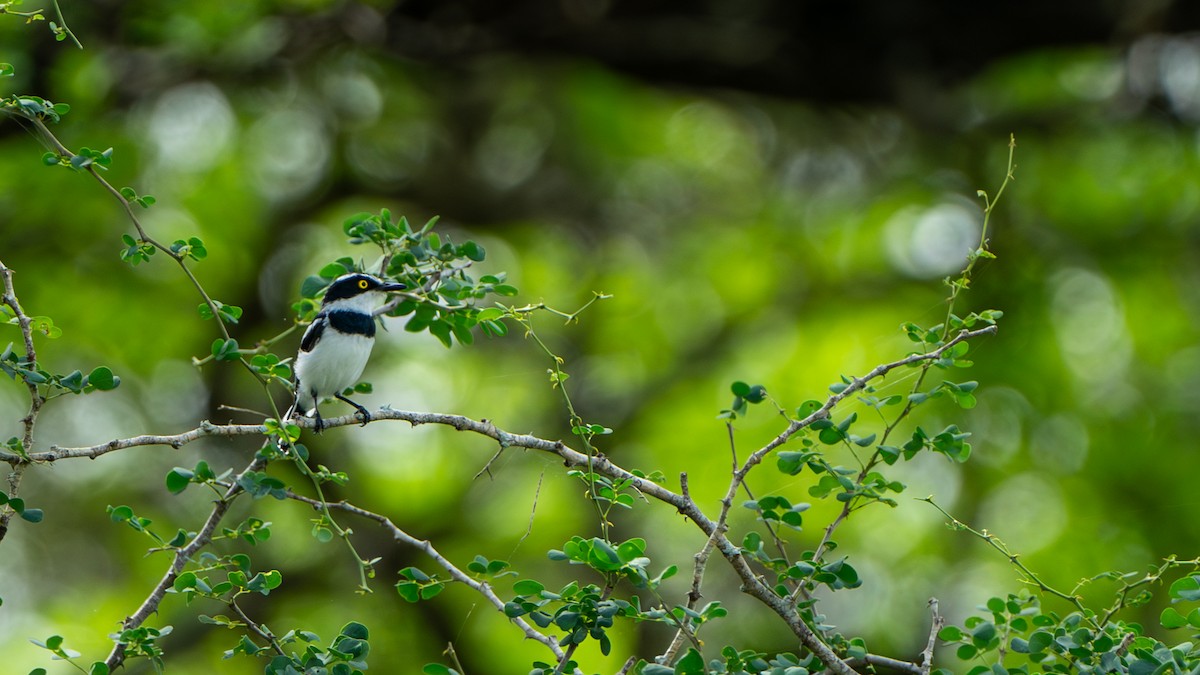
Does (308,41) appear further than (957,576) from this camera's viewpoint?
No

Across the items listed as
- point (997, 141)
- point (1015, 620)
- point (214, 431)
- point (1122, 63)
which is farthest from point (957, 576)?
point (214, 431)

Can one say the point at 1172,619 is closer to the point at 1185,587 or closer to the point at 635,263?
the point at 1185,587

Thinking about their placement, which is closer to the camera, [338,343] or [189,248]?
[189,248]

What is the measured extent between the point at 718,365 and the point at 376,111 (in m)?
4.21

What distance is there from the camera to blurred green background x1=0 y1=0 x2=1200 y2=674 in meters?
9.15

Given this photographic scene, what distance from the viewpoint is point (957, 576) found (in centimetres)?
1025

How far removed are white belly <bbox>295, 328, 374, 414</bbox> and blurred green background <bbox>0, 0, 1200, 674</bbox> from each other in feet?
15.1

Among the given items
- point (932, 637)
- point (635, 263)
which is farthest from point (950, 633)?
point (635, 263)

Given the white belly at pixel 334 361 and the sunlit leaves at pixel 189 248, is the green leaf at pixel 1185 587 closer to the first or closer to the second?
the sunlit leaves at pixel 189 248

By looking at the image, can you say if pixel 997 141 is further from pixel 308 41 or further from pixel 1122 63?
pixel 308 41

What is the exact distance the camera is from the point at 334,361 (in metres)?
4.50

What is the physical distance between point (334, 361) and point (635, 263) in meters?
7.61

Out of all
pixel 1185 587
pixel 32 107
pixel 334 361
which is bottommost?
pixel 32 107

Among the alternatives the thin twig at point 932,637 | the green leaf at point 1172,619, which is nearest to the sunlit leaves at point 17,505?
the thin twig at point 932,637
